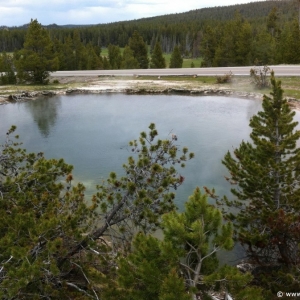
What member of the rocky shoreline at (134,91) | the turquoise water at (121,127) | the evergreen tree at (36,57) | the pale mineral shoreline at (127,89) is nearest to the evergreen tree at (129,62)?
the pale mineral shoreline at (127,89)

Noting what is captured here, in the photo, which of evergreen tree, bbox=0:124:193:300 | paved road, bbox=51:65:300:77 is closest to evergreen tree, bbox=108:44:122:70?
paved road, bbox=51:65:300:77

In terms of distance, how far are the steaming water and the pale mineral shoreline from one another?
3.74ft

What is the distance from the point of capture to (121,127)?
21.3m

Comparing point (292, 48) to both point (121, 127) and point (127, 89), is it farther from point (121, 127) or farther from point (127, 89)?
point (121, 127)

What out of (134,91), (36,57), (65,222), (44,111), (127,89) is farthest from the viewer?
(36,57)

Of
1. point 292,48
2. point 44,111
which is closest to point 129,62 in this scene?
point 292,48

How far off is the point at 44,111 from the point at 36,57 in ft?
30.3

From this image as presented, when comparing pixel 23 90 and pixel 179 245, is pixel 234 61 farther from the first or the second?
pixel 179 245

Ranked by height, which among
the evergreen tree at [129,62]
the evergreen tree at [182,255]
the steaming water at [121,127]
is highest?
the evergreen tree at [129,62]

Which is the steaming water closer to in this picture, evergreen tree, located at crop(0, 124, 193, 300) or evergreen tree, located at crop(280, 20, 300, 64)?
evergreen tree, located at crop(0, 124, 193, 300)

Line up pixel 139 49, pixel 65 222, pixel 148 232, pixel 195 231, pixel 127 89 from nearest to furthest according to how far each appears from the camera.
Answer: pixel 195 231, pixel 65 222, pixel 148 232, pixel 127 89, pixel 139 49

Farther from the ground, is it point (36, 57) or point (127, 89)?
point (36, 57)

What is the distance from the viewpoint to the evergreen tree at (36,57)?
106 feet

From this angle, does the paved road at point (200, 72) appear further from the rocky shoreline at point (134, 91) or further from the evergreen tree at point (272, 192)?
the evergreen tree at point (272, 192)
